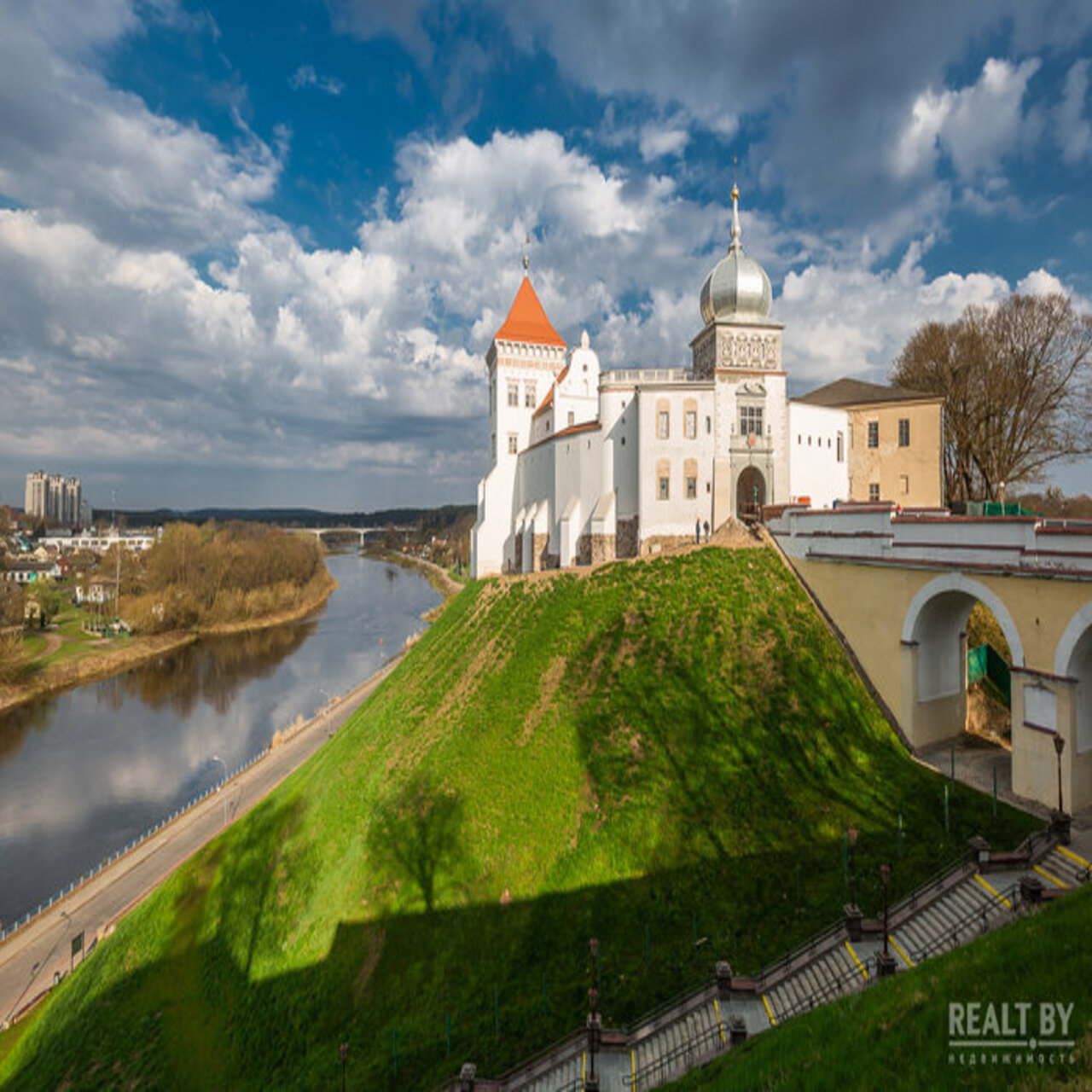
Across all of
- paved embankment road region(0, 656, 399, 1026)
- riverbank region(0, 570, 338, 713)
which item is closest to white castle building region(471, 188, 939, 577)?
paved embankment road region(0, 656, 399, 1026)

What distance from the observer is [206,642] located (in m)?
71.4

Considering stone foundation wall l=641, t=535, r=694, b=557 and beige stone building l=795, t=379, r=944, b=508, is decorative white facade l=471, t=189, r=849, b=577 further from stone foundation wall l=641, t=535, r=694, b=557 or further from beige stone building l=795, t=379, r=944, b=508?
beige stone building l=795, t=379, r=944, b=508

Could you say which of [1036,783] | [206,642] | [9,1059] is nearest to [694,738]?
[1036,783]

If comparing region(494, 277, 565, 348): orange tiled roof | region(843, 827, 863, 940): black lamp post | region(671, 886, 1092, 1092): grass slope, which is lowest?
region(843, 827, 863, 940): black lamp post


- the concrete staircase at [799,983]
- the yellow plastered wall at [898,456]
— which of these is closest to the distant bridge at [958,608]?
the concrete staircase at [799,983]

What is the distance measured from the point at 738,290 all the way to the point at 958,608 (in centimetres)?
1977

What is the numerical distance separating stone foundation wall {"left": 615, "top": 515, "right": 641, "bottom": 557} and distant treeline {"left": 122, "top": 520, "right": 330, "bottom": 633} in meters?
60.9

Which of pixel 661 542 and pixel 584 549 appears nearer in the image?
pixel 661 542

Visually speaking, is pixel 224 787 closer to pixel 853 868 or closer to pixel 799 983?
pixel 799 983

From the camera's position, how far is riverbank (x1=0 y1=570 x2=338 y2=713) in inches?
2020

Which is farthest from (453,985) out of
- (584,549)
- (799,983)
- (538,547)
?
(538,547)

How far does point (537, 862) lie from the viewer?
16.6 metres

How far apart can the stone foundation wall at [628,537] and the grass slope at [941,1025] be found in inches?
888

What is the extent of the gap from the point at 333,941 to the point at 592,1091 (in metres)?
8.77
